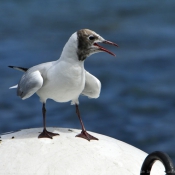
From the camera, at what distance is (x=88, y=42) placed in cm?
467

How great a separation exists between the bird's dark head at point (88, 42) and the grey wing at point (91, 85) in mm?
357

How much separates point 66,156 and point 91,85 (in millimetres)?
880

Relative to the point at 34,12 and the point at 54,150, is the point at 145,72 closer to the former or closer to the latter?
the point at 34,12

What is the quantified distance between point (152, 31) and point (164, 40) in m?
0.55

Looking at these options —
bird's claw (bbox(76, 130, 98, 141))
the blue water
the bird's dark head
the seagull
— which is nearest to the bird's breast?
the seagull

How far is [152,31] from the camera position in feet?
39.4

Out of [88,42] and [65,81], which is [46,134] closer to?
[65,81]

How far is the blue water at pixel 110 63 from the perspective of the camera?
928 cm

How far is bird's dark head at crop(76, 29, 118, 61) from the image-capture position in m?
4.65

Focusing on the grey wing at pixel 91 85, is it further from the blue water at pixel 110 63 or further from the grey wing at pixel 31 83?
the blue water at pixel 110 63

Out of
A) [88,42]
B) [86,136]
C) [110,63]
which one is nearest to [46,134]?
[86,136]

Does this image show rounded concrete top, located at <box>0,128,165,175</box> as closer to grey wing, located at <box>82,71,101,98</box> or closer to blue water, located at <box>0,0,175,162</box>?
grey wing, located at <box>82,71,101,98</box>

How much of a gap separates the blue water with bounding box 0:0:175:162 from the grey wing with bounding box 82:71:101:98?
3.61 m

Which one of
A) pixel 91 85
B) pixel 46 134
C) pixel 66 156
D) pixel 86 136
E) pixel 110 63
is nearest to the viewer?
pixel 66 156
